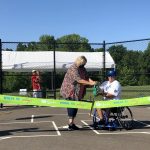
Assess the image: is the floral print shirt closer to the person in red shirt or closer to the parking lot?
the parking lot

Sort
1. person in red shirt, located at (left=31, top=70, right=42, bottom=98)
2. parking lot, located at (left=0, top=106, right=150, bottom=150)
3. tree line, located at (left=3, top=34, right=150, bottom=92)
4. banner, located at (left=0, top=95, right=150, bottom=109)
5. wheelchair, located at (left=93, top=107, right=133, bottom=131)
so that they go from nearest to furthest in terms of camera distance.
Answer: parking lot, located at (left=0, top=106, right=150, bottom=150) → banner, located at (left=0, top=95, right=150, bottom=109) → wheelchair, located at (left=93, top=107, right=133, bottom=131) → person in red shirt, located at (left=31, top=70, right=42, bottom=98) → tree line, located at (left=3, top=34, right=150, bottom=92)

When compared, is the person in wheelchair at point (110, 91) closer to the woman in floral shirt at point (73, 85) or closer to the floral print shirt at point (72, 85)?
the woman in floral shirt at point (73, 85)

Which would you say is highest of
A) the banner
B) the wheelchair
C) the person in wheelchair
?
the person in wheelchair

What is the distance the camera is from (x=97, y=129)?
11.5m

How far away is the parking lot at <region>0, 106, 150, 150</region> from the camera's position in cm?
909

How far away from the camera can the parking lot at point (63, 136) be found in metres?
9.09

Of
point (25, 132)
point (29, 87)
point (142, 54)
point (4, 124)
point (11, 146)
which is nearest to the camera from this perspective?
point (11, 146)

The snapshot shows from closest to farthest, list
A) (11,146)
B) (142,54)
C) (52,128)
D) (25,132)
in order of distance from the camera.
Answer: (11,146)
(25,132)
(52,128)
(142,54)

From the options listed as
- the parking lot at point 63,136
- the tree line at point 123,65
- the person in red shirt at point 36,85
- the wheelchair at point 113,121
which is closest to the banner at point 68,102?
the wheelchair at point 113,121

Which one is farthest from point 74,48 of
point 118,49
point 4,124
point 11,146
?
point 11,146

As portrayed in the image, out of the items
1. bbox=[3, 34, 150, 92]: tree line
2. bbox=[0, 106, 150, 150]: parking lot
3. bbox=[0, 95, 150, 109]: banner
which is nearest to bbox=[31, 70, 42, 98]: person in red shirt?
bbox=[3, 34, 150, 92]: tree line

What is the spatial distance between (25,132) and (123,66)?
13030 mm

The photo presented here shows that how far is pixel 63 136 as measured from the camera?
34.1ft

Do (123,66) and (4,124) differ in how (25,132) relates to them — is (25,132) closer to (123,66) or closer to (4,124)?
(4,124)
